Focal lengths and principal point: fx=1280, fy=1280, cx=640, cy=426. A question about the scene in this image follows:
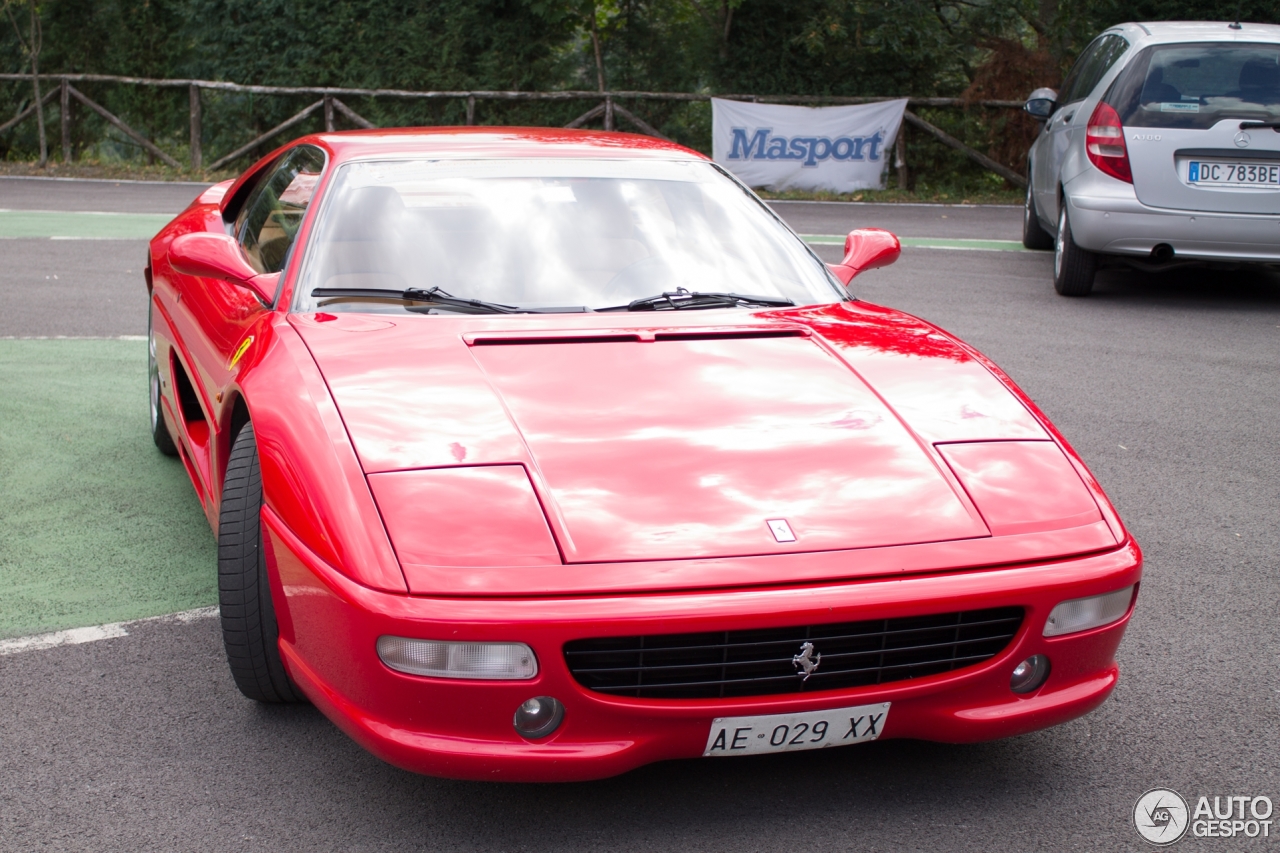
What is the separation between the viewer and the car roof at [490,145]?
12.6 feet

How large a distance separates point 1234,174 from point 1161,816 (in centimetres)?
623

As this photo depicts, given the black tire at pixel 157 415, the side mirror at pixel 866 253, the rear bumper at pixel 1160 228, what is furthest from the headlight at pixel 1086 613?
the rear bumper at pixel 1160 228

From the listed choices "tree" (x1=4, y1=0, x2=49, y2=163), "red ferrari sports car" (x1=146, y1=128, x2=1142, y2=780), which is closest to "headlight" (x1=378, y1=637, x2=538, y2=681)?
"red ferrari sports car" (x1=146, y1=128, x2=1142, y2=780)

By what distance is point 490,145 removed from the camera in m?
3.93

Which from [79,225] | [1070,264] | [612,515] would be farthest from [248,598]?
[79,225]

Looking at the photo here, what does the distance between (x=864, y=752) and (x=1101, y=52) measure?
7.69 m

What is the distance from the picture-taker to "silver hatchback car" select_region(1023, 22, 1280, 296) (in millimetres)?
7750

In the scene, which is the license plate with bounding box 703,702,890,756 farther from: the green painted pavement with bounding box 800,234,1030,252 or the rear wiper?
the green painted pavement with bounding box 800,234,1030,252

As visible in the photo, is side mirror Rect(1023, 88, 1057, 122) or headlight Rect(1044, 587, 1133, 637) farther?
side mirror Rect(1023, 88, 1057, 122)

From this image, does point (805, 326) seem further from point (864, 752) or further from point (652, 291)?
point (864, 752)

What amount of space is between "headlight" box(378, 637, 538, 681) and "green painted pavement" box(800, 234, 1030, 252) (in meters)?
9.59

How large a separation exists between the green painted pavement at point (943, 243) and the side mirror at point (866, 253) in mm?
7301

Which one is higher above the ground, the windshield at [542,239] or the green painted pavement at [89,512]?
the windshield at [542,239]

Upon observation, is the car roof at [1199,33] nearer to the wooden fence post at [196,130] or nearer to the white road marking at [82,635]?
the white road marking at [82,635]
